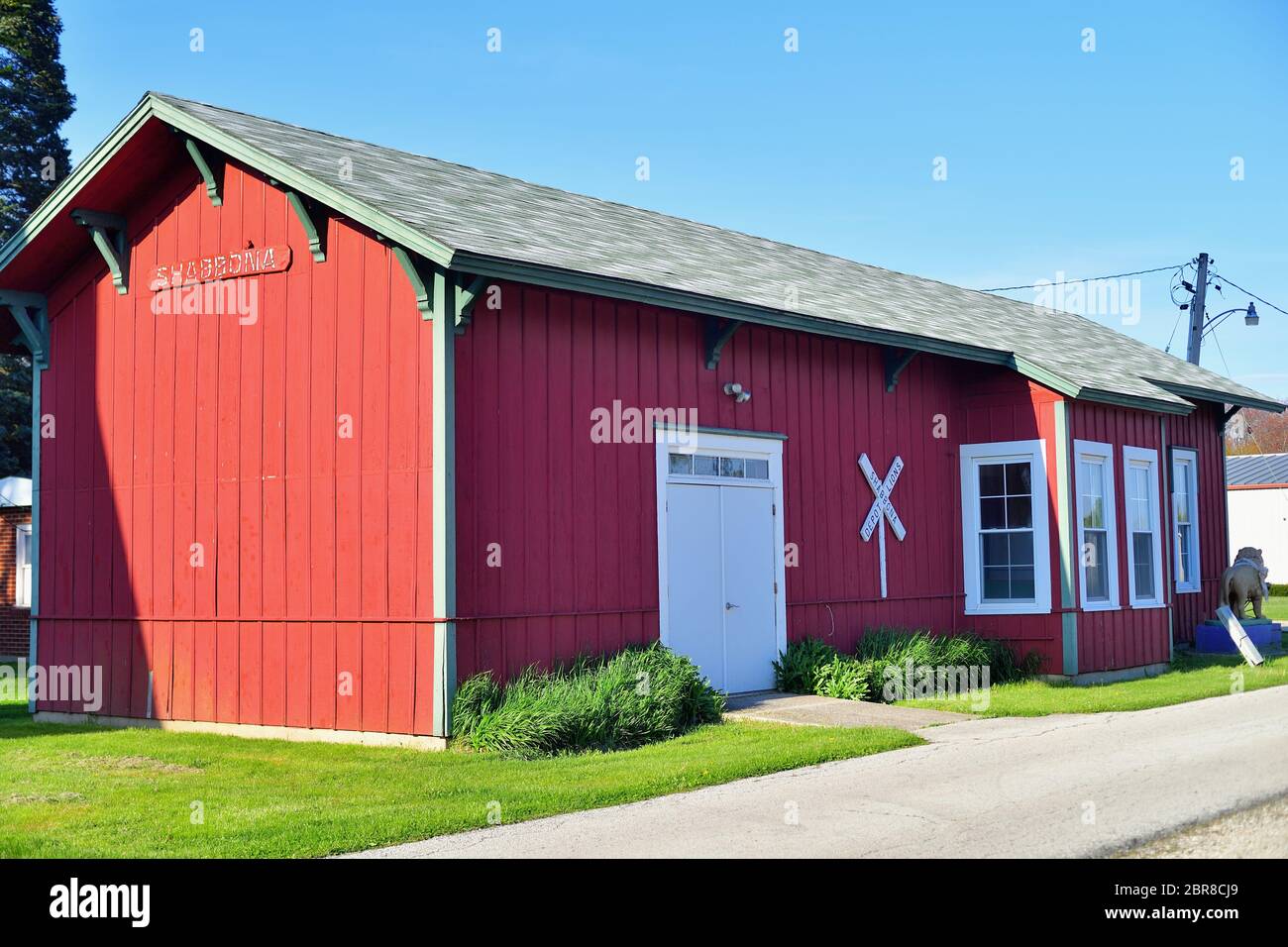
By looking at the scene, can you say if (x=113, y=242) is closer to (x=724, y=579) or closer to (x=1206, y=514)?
(x=724, y=579)

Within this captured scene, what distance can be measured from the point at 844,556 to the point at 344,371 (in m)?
6.47

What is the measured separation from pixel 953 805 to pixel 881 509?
8493 millimetres

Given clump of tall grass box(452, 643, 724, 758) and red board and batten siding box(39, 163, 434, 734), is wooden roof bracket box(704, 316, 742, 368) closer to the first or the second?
clump of tall grass box(452, 643, 724, 758)

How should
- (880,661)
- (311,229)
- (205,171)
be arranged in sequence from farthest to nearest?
(880,661) → (205,171) → (311,229)

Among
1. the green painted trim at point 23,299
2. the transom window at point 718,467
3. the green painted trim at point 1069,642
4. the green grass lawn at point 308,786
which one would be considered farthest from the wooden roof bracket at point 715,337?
the green painted trim at point 23,299

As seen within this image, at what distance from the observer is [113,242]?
1491 centimetres

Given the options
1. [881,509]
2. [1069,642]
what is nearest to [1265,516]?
[1069,642]

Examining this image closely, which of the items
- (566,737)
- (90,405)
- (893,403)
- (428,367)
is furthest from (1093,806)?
(90,405)

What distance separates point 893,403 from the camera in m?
17.2

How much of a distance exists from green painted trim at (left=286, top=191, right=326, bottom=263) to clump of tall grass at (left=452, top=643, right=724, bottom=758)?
14.2 feet

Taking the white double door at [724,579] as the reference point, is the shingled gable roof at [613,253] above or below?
above

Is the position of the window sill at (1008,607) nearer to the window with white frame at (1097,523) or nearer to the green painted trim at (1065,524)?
the green painted trim at (1065,524)

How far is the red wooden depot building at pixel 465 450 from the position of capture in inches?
482

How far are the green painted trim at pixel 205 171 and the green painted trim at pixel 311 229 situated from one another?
1254 millimetres
